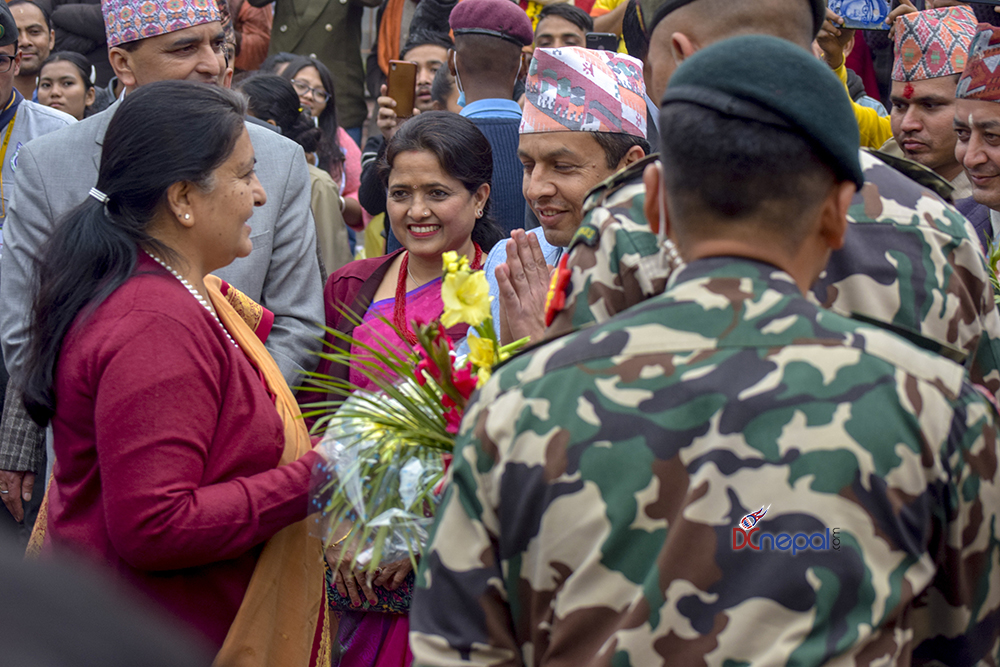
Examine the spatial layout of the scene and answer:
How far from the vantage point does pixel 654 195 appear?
153 cm

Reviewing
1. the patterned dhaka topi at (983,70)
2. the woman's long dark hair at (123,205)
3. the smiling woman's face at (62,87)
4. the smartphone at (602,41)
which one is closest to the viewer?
the woman's long dark hair at (123,205)

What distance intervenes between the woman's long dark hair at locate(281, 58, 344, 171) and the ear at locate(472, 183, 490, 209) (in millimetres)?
3015

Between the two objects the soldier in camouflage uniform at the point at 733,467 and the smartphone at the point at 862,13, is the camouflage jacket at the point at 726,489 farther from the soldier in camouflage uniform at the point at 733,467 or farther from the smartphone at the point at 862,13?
the smartphone at the point at 862,13

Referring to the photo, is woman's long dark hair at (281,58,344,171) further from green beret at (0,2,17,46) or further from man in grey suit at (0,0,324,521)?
man in grey suit at (0,0,324,521)

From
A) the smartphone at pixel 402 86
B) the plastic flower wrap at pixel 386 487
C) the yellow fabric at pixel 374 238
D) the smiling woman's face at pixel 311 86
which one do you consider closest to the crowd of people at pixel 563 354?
the plastic flower wrap at pixel 386 487

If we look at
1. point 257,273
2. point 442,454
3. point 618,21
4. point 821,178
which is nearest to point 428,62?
point 618,21

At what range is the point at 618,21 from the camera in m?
7.03

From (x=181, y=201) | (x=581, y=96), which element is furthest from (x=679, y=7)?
(x=181, y=201)

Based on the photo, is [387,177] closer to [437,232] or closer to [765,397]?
[437,232]

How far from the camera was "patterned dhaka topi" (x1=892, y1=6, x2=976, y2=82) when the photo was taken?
4258mm

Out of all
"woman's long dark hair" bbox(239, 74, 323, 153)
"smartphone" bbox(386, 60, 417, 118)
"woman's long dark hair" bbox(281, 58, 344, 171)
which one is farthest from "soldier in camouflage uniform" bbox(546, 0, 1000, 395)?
"woman's long dark hair" bbox(281, 58, 344, 171)

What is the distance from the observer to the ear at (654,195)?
1521 mm

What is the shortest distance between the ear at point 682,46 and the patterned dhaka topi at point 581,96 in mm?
903

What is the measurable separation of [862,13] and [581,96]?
93.5 inches
